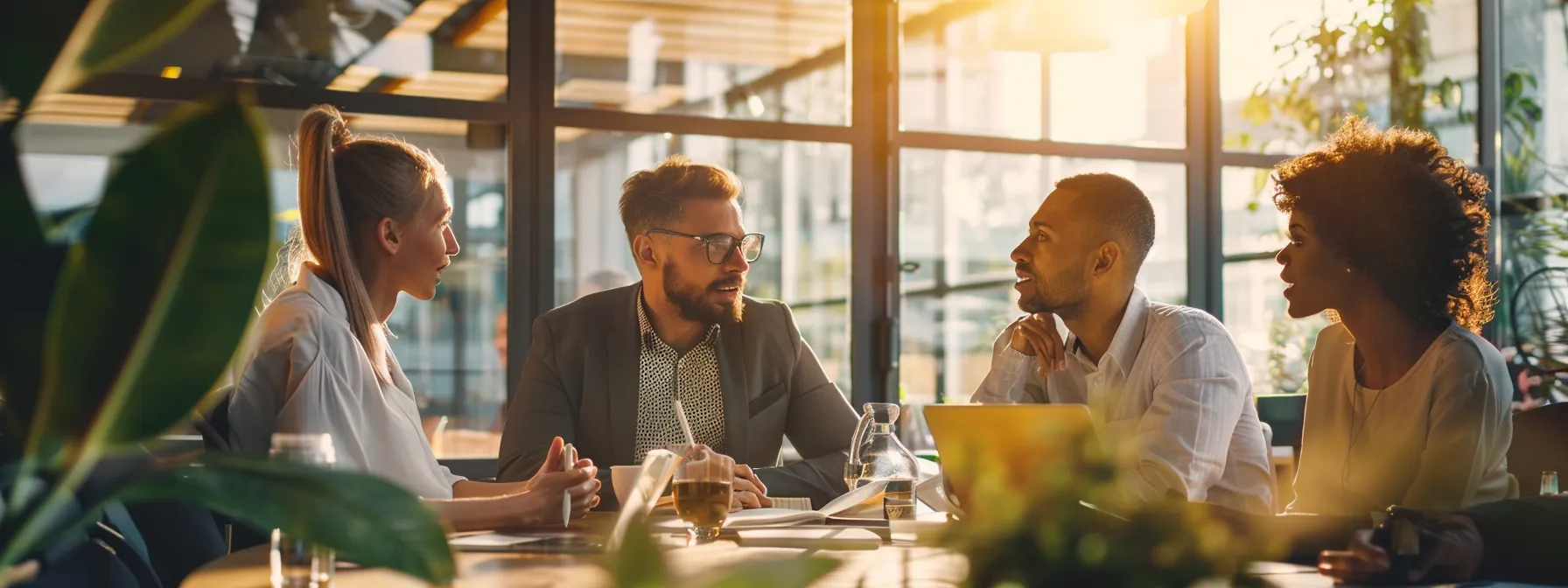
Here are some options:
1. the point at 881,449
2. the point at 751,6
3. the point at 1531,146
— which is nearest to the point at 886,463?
the point at 881,449

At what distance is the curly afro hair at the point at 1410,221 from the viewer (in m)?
2.36

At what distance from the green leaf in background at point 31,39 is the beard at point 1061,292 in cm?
248

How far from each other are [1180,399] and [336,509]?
2198mm

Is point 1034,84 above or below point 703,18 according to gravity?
below

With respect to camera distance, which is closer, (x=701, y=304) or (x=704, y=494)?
(x=704, y=494)

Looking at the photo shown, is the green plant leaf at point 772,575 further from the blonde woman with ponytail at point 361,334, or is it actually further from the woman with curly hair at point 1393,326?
the woman with curly hair at point 1393,326

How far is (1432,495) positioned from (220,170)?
2.15m

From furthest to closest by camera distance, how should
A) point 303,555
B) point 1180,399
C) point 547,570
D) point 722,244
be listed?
point 722,244 → point 1180,399 → point 547,570 → point 303,555

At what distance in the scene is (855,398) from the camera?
4.95m

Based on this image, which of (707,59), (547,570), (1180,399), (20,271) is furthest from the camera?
(707,59)

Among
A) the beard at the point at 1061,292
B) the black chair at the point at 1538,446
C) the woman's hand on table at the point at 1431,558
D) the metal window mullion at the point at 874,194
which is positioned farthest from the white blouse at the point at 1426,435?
the metal window mullion at the point at 874,194

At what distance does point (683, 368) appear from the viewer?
3107 mm

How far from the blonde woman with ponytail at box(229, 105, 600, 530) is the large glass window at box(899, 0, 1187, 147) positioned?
287 cm

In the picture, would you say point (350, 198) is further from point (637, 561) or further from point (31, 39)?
point (637, 561)
